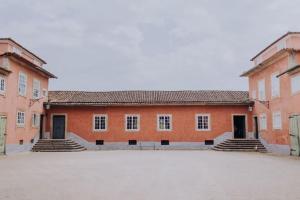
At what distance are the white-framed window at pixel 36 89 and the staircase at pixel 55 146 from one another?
136 inches

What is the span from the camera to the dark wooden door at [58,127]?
26562mm

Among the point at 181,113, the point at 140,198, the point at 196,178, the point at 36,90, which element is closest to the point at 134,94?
the point at 181,113

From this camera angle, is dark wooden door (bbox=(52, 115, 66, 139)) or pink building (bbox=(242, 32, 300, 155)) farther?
dark wooden door (bbox=(52, 115, 66, 139))

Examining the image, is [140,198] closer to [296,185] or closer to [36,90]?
[296,185]

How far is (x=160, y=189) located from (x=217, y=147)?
1805 cm

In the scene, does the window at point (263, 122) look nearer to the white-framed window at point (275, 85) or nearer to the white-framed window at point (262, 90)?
the white-framed window at point (262, 90)

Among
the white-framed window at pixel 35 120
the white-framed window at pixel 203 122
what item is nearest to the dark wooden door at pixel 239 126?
the white-framed window at pixel 203 122

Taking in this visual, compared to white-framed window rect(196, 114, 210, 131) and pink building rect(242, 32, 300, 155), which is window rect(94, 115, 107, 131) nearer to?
white-framed window rect(196, 114, 210, 131)

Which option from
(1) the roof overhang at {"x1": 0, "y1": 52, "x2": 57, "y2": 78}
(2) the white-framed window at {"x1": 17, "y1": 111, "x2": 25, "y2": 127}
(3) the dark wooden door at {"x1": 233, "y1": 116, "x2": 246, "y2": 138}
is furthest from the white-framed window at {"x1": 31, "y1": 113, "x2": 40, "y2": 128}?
(3) the dark wooden door at {"x1": 233, "y1": 116, "x2": 246, "y2": 138}

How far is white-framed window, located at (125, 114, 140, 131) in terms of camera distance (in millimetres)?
26414

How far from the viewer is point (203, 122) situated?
86.3 ft

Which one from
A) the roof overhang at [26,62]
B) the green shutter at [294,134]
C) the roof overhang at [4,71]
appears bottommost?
the green shutter at [294,134]

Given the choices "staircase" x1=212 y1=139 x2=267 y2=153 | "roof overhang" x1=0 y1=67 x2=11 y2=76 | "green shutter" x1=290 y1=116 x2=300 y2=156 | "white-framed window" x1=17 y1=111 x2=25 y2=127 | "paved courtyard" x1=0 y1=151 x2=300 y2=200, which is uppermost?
"roof overhang" x1=0 y1=67 x2=11 y2=76

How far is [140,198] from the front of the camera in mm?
6637
